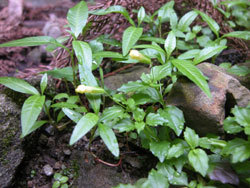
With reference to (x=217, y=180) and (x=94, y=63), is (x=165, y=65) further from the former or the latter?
(x=217, y=180)

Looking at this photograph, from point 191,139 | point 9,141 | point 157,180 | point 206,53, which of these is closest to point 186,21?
point 206,53

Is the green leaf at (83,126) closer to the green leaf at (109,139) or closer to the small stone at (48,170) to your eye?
the green leaf at (109,139)

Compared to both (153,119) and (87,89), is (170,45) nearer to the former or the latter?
(153,119)

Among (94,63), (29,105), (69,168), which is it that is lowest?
(69,168)

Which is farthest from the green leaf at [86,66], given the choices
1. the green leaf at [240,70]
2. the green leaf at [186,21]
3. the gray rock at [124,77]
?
the green leaf at [240,70]

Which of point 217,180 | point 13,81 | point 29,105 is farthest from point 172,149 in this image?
point 13,81

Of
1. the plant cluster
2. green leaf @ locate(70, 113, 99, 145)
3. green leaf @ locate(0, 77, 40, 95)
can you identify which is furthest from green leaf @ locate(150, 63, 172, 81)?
green leaf @ locate(0, 77, 40, 95)
